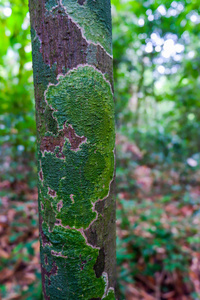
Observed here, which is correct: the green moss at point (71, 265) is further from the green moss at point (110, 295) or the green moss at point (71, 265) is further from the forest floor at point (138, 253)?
the forest floor at point (138, 253)

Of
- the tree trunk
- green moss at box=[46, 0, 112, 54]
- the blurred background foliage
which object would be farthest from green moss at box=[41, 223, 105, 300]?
the blurred background foliage

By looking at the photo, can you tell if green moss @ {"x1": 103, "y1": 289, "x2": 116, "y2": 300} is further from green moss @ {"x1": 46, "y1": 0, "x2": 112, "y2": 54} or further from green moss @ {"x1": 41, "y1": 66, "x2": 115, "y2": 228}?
green moss @ {"x1": 46, "y1": 0, "x2": 112, "y2": 54}

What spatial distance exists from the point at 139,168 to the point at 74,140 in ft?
9.71

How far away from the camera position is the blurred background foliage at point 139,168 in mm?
1664

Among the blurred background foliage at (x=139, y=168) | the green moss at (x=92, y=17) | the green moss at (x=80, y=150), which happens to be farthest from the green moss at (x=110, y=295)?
the blurred background foliage at (x=139, y=168)

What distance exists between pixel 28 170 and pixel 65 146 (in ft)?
8.61

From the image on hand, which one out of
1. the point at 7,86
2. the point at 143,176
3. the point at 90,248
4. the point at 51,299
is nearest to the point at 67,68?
the point at 90,248

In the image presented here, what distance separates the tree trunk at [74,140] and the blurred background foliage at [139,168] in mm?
1108

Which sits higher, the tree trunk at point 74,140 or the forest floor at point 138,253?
the tree trunk at point 74,140

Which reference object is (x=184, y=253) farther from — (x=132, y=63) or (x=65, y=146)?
(x=132, y=63)

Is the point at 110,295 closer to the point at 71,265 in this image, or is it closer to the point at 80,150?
the point at 71,265

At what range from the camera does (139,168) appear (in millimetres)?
3289

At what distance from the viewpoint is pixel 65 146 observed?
43 cm

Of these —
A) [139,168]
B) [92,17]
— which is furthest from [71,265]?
[139,168]
